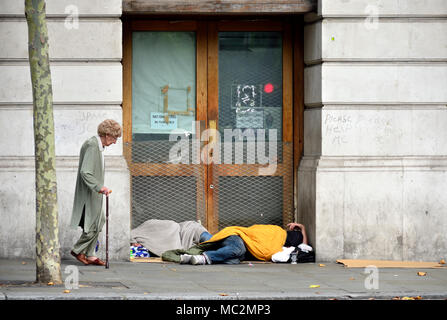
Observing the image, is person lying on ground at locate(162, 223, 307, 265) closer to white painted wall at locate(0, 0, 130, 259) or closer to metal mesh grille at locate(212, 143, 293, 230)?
metal mesh grille at locate(212, 143, 293, 230)

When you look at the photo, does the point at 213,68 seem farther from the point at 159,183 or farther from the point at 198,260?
the point at 198,260

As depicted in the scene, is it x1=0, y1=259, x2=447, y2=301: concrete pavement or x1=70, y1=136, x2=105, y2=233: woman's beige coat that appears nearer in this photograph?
x1=0, y1=259, x2=447, y2=301: concrete pavement

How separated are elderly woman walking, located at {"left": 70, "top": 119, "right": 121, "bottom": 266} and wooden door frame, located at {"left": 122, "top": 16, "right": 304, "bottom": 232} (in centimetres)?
203

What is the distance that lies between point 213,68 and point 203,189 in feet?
6.16

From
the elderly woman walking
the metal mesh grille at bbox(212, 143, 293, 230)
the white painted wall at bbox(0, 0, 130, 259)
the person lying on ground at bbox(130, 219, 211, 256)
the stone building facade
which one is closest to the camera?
the elderly woman walking

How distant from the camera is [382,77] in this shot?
12.1 m

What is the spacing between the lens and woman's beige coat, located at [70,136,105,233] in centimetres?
1038

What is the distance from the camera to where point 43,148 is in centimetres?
901

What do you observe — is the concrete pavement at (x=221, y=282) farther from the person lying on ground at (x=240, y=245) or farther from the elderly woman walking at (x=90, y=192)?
the elderly woman walking at (x=90, y=192)

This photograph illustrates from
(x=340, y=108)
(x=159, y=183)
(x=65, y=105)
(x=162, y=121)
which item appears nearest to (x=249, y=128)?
(x=162, y=121)

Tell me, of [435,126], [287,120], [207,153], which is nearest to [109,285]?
[207,153]

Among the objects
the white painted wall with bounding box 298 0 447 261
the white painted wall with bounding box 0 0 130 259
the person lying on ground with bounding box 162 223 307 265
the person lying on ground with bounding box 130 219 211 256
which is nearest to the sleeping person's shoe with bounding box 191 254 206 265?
the person lying on ground with bounding box 162 223 307 265

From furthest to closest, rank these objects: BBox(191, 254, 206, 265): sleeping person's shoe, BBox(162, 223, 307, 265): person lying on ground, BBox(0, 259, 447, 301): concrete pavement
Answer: BBox(162, 223, 307, 265): person lying on ground
BBox(191, 254, 206, 265): sleeping person's shoe
BBox(0, 259, 447, 301): concrete pavement

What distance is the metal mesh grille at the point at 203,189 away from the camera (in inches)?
496
